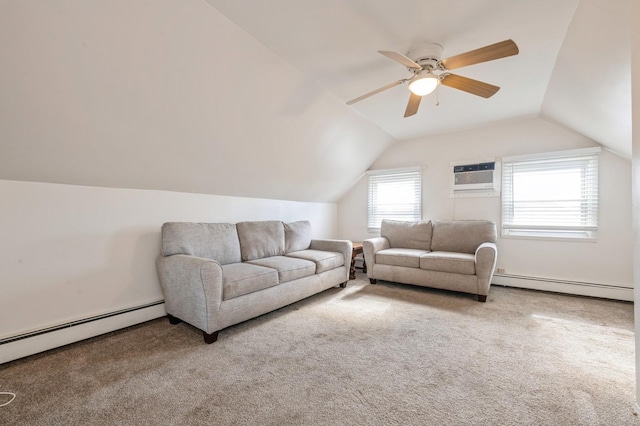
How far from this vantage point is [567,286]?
3527mm

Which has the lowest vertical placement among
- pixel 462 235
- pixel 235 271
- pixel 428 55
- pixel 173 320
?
pixel 173 320

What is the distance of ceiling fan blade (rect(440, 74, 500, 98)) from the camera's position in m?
2.22

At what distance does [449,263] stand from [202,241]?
293 cm

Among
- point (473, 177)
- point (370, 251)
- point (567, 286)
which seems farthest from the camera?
point (473, 177)

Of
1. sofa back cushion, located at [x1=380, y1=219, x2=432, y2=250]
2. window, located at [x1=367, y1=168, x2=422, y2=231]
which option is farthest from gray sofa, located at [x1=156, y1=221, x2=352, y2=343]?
window, located at [x1=367, y1=168, x2=422, y2=231]

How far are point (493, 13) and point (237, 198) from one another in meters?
3.18

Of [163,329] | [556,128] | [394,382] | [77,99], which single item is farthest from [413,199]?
[77,99]

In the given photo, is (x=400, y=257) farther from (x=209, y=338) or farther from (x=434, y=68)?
(x=209, y=338)

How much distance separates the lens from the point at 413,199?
4742 mm

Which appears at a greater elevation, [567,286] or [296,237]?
[296,237]

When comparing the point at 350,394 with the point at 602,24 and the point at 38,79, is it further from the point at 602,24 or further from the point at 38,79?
the point at 602,24

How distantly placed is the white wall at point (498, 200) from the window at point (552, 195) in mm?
103

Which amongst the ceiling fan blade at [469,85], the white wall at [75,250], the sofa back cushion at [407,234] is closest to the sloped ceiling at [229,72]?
the white wall at [75,250]

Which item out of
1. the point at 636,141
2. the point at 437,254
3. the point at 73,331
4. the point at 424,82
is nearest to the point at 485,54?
the point at 424,82
